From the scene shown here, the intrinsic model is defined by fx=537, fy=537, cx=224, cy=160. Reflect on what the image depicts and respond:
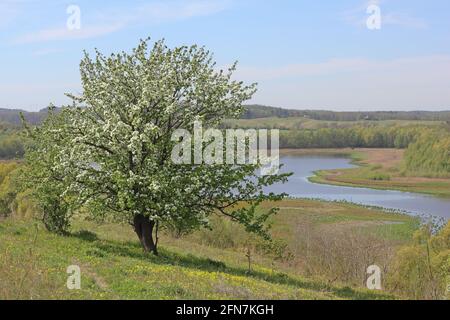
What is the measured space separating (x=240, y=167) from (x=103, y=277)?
26.0ft

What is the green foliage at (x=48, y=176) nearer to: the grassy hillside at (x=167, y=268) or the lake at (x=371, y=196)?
the grassy hillside at (x=167, y=268)

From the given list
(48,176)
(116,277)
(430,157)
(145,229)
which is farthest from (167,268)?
(430,157)

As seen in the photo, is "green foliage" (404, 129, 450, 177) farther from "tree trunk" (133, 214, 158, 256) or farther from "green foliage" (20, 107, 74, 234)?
"green foliage" (20, 107, 74, 234)

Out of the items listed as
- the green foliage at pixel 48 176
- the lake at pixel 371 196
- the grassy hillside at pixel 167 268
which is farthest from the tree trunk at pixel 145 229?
the lake at pixel 371 196

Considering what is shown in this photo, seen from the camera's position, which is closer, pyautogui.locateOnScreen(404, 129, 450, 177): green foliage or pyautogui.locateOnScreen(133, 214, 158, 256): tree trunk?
pyautogui.locateOnScreen(133, 214, 158, 256): tree trunk

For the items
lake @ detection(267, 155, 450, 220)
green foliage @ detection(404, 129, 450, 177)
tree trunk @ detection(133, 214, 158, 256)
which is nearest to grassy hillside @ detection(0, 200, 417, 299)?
tree trunk @ detection(133, 214, 158, 256)

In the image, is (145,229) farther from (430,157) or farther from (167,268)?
(430,157)

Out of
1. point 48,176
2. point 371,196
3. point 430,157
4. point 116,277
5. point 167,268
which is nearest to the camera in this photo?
point 116,277

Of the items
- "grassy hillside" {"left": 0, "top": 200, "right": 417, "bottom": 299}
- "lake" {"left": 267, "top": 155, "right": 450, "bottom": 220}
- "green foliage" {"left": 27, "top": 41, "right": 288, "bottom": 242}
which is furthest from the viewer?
"lake" {"left": 267, "top": 155, "right": 450, "bottom": 220}

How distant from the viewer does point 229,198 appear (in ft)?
70.8
